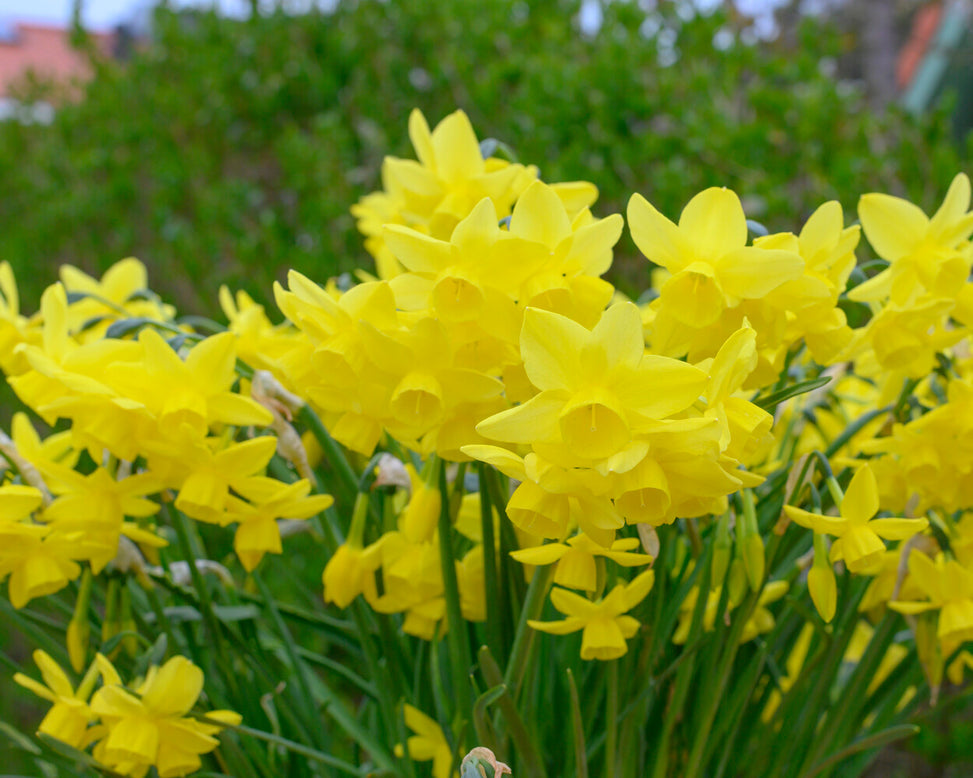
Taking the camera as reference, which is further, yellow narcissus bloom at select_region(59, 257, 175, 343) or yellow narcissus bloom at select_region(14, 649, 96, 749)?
yellow narcissus bloom at select_region(59, 257, 175, 343)

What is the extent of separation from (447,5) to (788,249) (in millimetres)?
2246

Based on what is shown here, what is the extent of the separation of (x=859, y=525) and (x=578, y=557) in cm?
21

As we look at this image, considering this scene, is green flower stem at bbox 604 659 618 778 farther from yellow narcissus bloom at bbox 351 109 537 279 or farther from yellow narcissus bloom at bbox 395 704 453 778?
yellow narcissus bloom at bbox 351 109 537 279

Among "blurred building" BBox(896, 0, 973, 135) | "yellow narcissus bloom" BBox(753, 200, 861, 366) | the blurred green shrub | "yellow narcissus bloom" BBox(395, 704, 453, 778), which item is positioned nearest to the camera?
"yellow narcissus bloom" BBox(753, 200, 861, 366)

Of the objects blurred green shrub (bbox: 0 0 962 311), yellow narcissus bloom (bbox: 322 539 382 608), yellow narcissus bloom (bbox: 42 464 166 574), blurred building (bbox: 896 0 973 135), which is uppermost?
blurred building (bbox: 896 0 973 135)

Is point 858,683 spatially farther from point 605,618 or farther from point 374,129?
point 374,129

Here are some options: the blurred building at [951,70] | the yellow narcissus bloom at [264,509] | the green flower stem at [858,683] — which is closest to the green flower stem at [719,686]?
the green flower stem at [858,683]

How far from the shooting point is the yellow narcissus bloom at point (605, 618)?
653 mm

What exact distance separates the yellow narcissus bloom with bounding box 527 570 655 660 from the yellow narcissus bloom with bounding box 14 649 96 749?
0.39 m

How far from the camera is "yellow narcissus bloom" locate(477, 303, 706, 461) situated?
497 mm

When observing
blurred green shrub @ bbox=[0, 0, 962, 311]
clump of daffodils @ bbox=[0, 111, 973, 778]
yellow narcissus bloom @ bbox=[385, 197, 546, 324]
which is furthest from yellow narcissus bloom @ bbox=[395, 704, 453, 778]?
blurred green shrub @ bbox=[0, 0, 962, 311]

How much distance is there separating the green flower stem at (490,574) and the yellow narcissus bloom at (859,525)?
22 centimetres

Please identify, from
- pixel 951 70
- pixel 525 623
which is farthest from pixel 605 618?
pixel 951 70

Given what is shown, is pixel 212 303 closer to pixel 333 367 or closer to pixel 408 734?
pixel 408 734
